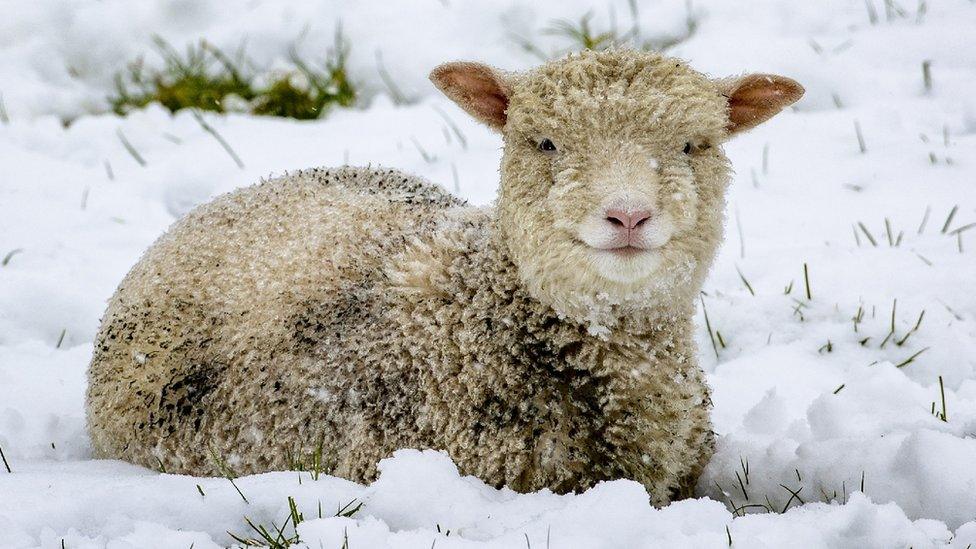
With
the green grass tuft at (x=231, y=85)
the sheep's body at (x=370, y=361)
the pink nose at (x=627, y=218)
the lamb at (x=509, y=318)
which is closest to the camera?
the pink nose at (x=627, y=218)

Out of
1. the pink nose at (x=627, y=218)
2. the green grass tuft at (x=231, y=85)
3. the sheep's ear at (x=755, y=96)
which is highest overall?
the sheep's ear at (x=755, y=96)

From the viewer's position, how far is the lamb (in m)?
3.16

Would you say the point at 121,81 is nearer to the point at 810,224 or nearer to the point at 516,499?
the point at 810,224

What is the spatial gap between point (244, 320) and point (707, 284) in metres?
2.35

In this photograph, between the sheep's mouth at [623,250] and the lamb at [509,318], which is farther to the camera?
the lamb at [509,318]

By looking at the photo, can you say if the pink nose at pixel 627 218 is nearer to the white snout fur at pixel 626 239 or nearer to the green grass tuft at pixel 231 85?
the white snout fur at pixel 626 239

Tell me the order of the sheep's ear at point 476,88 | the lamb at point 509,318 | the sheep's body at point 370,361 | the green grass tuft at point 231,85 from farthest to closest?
the green grass tuft at point 231,85, the sheep's ear at point 476,88, the sheep's body at point 370,361, the lamb at point 509,318

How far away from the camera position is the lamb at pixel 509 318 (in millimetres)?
3158

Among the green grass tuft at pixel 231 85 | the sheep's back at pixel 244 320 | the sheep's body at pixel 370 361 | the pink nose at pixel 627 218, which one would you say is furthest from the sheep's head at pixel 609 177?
the green grass tuft at pixel 231 85

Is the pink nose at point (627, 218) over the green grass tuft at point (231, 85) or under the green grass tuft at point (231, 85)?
over

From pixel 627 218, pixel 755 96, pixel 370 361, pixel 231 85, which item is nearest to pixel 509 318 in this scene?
pixel 370 361

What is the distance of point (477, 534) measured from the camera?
2947 mm

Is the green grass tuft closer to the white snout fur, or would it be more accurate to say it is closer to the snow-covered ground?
the snow-covered ground

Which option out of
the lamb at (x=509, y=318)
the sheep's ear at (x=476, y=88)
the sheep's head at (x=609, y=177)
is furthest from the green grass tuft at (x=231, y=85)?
the sheep's head at (x=609, y=177)
